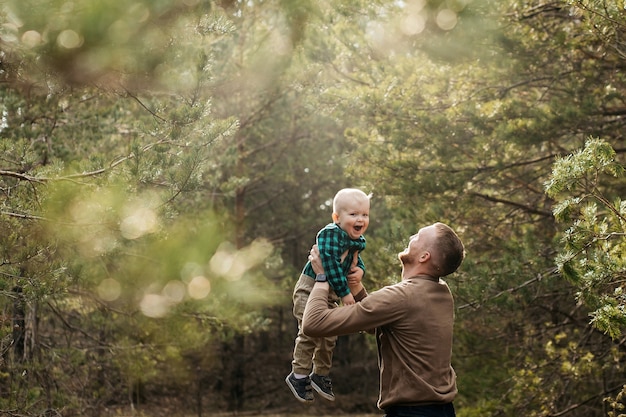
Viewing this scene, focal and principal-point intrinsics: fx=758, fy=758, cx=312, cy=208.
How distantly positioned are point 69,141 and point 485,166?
4.36 m

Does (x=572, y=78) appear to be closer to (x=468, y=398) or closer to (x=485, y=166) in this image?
(x=485, y=166)

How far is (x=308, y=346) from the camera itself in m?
3.28

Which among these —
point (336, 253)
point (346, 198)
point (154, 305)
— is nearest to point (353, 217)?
point (346, 198)

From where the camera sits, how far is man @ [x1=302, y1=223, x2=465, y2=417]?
287 centimetres

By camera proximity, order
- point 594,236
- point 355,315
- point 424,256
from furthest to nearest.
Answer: point 594,236, point 424,256, point 355,315

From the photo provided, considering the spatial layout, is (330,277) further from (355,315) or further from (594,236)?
(594,236)

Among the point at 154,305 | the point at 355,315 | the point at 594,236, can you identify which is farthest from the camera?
the point at 154,305

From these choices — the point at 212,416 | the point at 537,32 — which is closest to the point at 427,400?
the point at 537,32

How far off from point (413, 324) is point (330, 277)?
0.38 meters

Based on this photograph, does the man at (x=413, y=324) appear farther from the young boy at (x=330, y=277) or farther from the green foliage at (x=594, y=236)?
the green foliage at (x=594, y=236)

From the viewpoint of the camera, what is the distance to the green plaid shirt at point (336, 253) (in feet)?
10.0

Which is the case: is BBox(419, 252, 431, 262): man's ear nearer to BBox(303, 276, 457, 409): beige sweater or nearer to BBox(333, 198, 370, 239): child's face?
BBox(303, 276, 457, 409): beige sweater

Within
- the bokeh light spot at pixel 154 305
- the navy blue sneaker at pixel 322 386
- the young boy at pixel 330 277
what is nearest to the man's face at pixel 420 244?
the young boy at pixel 330 277

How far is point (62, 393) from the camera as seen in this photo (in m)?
7.27
